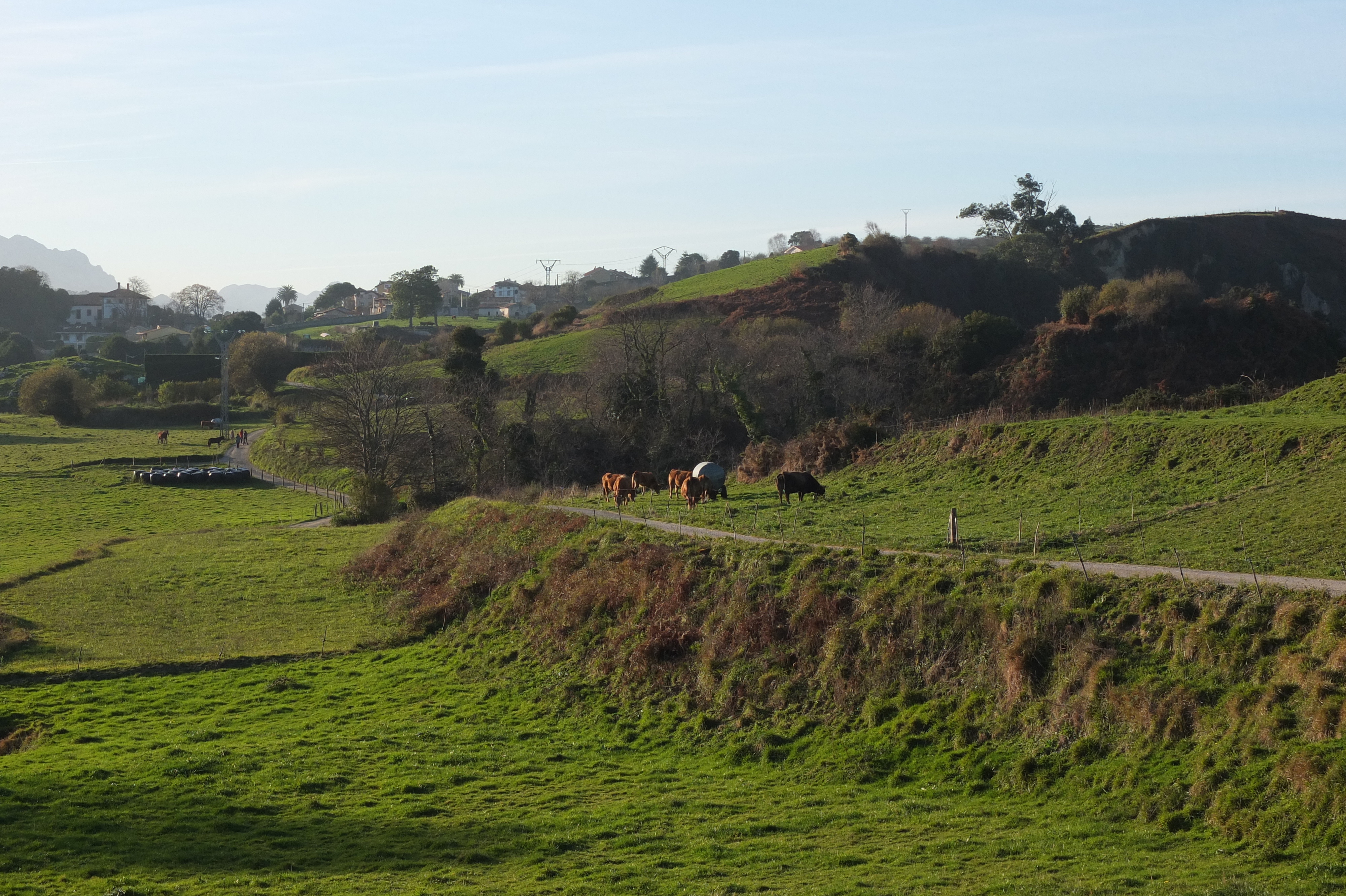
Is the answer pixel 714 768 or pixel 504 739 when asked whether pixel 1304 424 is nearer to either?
pixel 714 768

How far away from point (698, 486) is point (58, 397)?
9282 cm

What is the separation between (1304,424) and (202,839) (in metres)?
29.1

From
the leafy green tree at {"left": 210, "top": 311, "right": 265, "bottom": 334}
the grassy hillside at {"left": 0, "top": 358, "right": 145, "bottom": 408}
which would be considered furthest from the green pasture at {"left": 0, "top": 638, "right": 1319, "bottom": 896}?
the leafy green tree at {"left": 210, "top": 311, "right": 265, "bottom": 334}

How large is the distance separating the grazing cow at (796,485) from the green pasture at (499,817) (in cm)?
1273

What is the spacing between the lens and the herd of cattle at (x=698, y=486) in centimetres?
3944

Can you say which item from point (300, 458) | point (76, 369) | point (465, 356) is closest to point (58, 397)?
point (76, 369)

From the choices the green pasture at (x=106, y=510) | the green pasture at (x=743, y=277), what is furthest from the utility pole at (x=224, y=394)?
the green pasture at (x=743, y=277)

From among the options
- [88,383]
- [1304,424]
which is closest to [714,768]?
[1304,424]

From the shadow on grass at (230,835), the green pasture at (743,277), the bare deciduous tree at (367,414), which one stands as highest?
the green pasture at (743,277)

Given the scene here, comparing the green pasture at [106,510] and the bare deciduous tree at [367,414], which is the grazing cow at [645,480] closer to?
the green pasture at [106,510]

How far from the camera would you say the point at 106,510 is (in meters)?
68.3

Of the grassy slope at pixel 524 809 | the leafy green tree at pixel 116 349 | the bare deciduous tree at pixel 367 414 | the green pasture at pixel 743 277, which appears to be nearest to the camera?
the grassy slope at pixel 524 809

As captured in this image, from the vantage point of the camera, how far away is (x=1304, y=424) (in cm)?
3178

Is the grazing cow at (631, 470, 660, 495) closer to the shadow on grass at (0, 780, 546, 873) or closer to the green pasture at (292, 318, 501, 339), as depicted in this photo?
the shadow on grass at (0, 780, 546, 873)
